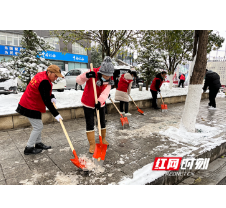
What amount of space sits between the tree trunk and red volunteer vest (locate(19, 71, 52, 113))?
3.62 m

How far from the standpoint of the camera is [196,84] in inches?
173

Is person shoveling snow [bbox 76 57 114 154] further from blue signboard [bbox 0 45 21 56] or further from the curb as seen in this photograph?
blue signboard [bbox 0 45 21 56]

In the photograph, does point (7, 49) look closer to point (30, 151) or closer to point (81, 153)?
point (30, 151)

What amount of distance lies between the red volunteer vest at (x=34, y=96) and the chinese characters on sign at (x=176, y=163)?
2350mm

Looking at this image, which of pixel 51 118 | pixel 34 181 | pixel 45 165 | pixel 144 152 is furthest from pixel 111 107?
pixel 34 181

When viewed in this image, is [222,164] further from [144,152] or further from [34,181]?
[34,181]

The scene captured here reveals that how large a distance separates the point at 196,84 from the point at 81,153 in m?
3.38

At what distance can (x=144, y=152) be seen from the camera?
3453 millimetres

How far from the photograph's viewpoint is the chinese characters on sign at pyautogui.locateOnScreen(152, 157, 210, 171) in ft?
9.25

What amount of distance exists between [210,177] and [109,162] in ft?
6.09

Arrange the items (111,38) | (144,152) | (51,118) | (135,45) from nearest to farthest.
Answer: (144,152) < (51,118) < (111,38) < (135,45)

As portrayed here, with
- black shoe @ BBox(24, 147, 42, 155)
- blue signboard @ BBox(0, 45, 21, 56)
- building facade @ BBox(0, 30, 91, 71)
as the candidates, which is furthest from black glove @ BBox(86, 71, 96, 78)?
blue signboard @ BBox(0, 45, 21, 56)

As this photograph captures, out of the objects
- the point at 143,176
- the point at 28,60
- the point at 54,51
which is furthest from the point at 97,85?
the point at 54,51
